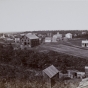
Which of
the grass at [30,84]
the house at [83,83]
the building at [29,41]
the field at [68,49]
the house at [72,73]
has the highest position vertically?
the building at [29,41]

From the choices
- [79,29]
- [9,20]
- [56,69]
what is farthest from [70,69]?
[9,20]

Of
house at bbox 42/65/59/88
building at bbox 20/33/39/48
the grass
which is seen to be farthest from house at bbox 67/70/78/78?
building at bbox 20/33/39/48

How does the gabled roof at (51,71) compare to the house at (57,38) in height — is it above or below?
below

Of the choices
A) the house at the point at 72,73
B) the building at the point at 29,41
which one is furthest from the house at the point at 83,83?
the building at the point at 29,41

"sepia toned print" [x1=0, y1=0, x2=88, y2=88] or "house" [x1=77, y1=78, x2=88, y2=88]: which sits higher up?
Result: "sepia toned print" [x1=0, y1=0, x2=88, y2=88]

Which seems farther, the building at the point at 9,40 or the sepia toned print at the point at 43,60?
the building at the point at 9,40

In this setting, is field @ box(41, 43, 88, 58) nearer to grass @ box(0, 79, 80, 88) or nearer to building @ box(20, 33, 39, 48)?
building @ box(20, 33, 39, 48)

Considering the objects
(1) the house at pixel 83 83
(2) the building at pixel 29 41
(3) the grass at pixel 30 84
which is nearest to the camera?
(1) the house at pixel 83 83

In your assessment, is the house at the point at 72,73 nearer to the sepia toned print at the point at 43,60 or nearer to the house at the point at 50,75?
the sepia toned print at the point at 43,60
